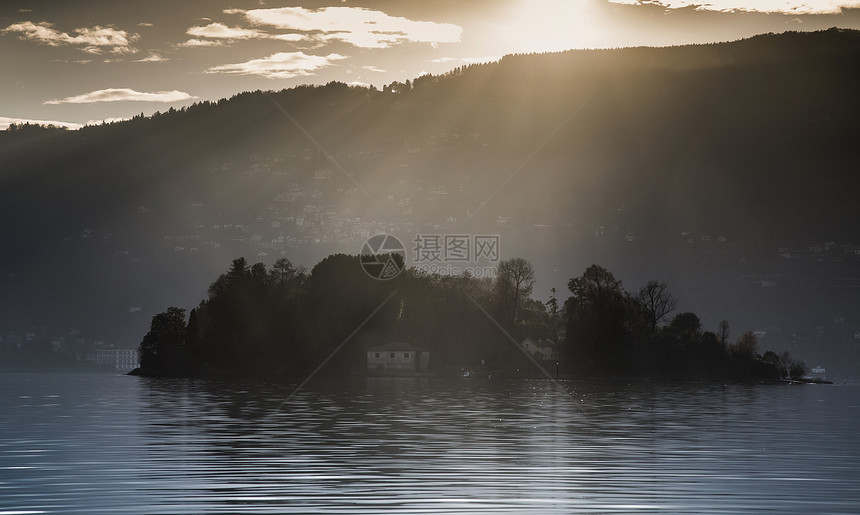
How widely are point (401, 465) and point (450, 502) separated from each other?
7.86m

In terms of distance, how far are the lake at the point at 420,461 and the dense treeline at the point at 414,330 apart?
77.0 m

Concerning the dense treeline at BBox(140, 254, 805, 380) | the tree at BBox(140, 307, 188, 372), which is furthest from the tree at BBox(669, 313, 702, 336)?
the tree at BBox(140, 307, 188, 372)

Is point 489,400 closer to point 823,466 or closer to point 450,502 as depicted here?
point 823,466

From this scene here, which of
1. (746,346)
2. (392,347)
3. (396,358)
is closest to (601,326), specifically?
(396,358)

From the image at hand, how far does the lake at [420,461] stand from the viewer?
25.4 m

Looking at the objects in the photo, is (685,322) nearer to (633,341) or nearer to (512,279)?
(633,341)

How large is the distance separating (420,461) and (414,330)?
400ft

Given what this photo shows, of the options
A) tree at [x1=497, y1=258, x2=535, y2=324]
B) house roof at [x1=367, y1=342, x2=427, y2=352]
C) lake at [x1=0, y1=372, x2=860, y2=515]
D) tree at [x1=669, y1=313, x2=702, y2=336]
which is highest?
tree at [x1=497, y1=258, x2=535, y2=324]

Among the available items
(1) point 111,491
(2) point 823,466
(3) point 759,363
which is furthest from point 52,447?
(3) point 759,363

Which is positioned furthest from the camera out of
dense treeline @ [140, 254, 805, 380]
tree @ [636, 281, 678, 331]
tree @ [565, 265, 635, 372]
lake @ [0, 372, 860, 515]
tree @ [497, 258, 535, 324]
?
tree @ [497, 258, 535, 324]

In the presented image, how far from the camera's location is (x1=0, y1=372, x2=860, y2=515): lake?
25.4 metres

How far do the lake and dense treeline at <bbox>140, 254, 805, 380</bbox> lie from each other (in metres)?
77.0

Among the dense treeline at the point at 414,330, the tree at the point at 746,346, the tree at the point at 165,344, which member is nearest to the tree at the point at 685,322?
the dense treeline at the point at 414,330

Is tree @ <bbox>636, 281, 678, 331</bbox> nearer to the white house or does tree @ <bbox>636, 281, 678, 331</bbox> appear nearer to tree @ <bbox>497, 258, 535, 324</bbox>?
tree @ <bbox>497, 258, 535, 324</bbox>
